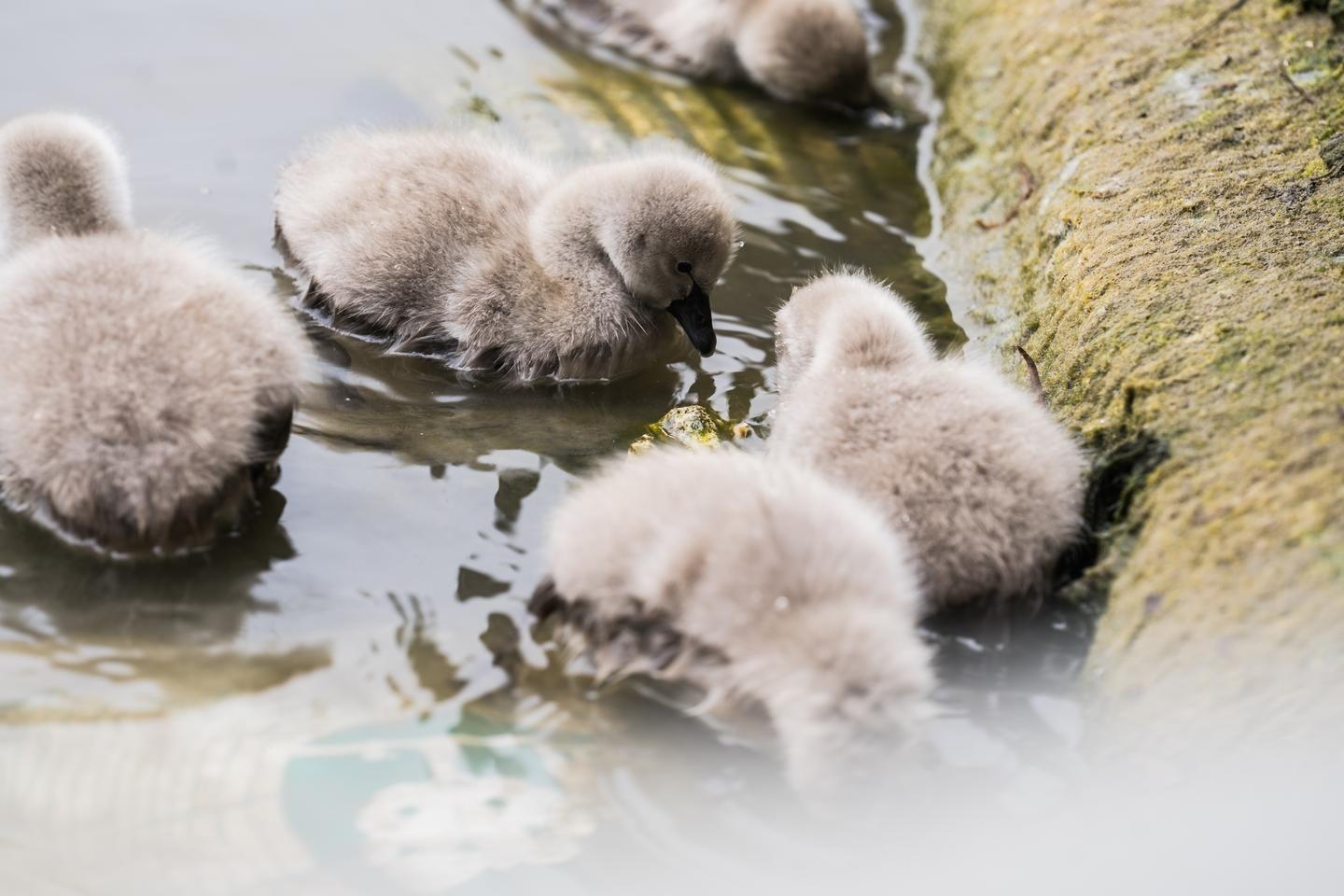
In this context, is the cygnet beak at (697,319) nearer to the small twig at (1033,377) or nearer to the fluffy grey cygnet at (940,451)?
the fluffy grey cygnet at (940,451)

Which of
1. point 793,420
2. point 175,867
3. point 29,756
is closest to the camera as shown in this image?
point 175,867

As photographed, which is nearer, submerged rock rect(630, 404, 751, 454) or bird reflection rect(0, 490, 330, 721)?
bird reflection rect(0, 490, 330, 721)

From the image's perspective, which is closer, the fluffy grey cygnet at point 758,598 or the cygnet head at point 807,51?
the fluffy grey cygnet at point 758,598

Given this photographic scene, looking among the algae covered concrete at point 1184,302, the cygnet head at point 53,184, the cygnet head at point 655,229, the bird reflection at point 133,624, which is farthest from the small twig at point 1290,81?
the cygnet head at point 53,184

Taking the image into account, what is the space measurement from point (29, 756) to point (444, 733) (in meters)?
0.73

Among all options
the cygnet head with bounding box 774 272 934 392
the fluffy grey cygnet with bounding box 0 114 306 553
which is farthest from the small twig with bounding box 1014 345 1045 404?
the fluffy grey cygnet with bounding box 0 114 306 553

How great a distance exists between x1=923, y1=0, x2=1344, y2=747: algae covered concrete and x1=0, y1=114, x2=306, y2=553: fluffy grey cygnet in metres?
1.84

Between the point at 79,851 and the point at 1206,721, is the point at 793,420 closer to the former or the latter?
the point at 1206,721

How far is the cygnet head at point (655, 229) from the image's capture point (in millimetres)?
3982

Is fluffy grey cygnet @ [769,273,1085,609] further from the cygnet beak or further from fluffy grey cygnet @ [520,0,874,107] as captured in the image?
fluffy grey cygnet @ [520,0,874,107]

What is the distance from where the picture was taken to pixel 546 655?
9.25 feet

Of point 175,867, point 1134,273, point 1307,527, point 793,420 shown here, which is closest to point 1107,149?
point 1134,273

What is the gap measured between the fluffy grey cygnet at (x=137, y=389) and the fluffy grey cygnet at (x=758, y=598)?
770 mm

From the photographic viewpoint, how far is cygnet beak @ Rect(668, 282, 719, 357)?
13.3 feet
